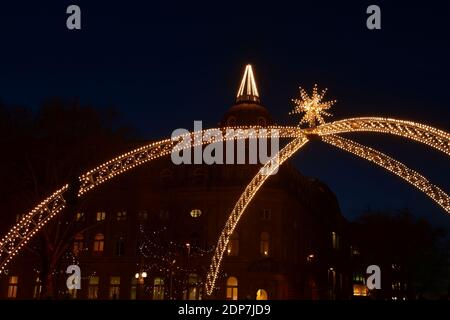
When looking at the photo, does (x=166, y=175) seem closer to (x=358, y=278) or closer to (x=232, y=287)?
(x=232, y=287)

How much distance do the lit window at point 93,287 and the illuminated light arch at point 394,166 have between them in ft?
124

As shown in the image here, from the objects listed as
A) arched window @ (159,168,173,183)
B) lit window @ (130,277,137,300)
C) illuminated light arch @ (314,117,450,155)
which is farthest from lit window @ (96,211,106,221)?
illuminated light arch @ (314,117,450,155)

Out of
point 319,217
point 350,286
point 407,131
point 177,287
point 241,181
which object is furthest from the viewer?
point 350,286

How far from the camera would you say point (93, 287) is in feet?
210

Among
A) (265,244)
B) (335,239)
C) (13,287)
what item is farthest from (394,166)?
(335,239)

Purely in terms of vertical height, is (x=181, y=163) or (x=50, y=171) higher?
(x=181, y=163)

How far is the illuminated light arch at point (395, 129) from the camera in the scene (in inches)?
1054

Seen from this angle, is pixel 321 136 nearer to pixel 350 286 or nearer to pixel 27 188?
pixel 27 188

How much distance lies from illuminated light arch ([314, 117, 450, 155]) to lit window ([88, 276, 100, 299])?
39.1 m

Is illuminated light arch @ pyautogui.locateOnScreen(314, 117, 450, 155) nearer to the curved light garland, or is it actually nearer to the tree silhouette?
the curved light garland

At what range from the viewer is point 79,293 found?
63.3 meters

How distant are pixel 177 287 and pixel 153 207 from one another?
9.27 metres

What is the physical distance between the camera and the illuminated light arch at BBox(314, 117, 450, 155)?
1054 inches
